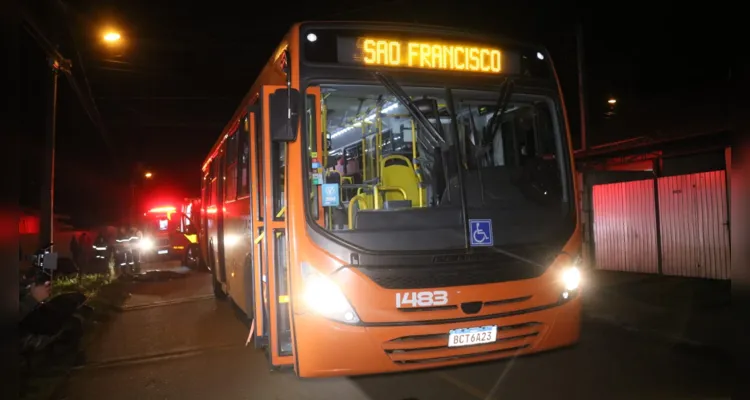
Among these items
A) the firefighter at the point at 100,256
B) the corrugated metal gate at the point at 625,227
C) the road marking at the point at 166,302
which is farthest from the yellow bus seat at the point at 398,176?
the firefighter at the point at 100,256

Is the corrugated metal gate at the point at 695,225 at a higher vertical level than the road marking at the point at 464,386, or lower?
higher

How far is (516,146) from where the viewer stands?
5.57 metres

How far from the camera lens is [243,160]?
7023 millimetres

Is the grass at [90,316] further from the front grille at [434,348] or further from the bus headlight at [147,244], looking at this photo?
the bus headlight at [147,244]

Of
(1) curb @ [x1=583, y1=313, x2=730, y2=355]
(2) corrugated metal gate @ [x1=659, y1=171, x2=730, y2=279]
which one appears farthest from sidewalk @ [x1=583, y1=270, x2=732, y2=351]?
(2) corrugated metal gate @ [x1=659, y1=171, x2=730, y2=279]

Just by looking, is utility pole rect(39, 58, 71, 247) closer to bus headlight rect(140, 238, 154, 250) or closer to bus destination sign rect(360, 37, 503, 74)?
bus destination sign rect(360, 37, 503, 74)

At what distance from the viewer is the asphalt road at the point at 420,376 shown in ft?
17.2

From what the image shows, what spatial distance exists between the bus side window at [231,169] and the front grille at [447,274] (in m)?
3.78

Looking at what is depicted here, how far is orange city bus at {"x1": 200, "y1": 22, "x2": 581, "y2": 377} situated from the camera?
454 cm

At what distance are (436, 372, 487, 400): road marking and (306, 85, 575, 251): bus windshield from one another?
4.63 ft

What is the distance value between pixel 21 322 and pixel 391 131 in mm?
4730

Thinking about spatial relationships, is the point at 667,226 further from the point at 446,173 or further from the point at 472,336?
the point at 472,336

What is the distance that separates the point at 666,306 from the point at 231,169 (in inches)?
290

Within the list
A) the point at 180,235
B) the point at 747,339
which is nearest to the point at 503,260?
the point at 747,339
